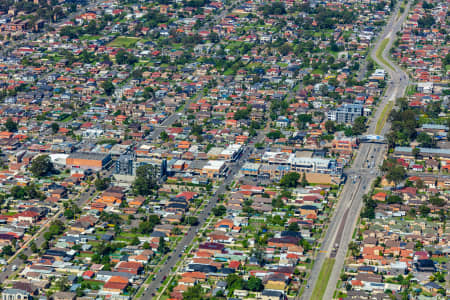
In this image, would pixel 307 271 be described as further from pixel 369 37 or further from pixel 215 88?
pixel 369 37

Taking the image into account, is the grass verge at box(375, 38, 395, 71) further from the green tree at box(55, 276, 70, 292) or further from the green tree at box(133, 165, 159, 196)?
the green tree at box(55, 276, 70, 292)

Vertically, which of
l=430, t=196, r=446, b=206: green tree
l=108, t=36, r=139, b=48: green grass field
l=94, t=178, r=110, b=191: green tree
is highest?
l=430, t=196, r=446, b=206: green tree

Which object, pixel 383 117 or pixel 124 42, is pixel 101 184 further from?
pixel 124 42

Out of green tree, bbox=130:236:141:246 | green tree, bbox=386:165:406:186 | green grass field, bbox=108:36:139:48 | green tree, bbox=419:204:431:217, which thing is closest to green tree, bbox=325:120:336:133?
green tree, bbox=386:165:406:186

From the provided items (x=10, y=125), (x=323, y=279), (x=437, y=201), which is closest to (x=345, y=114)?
(x=437, y=201)

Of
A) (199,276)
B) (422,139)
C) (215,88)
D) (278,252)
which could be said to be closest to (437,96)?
(422,139)
